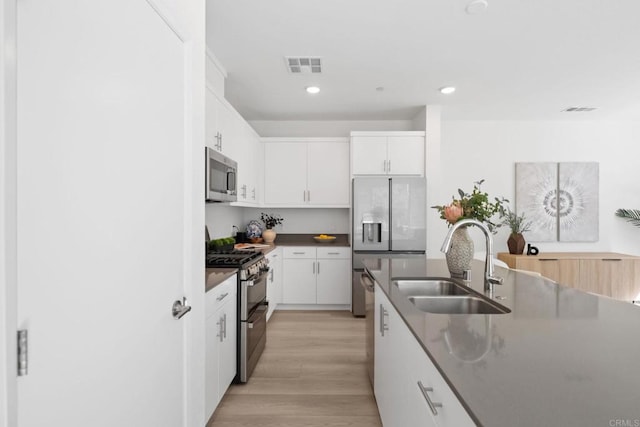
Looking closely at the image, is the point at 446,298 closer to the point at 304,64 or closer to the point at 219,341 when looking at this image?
the point at 219,341

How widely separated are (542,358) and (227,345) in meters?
1.94

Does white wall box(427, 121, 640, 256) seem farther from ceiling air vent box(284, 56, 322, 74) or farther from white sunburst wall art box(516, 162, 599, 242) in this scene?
ceiling air vent box(284, 56, 322, 74)

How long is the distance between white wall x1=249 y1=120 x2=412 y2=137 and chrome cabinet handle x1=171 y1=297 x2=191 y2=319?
4.13 meters

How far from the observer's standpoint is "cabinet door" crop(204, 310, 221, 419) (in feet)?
6.39

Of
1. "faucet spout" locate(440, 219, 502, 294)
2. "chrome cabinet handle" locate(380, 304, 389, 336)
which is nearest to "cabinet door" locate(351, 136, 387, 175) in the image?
"faucet spout" locate(440, 219, 502, 294)

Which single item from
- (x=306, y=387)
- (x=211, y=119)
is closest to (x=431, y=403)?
(x=306, y=387)

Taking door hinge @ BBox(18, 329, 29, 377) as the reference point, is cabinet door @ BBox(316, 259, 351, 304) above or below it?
below

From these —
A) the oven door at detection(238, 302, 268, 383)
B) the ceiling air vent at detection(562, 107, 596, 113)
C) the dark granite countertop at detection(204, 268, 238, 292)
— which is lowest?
the oven door at detection(238, 302, 268, 383)

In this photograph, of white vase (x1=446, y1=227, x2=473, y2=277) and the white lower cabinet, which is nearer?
the white lower cabinet

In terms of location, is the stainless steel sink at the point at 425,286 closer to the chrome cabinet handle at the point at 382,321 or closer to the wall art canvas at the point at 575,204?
the chrome cabinet handle at the point at 382,321

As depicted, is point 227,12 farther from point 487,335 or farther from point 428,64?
point 487,335

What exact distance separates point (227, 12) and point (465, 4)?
159 centimetres

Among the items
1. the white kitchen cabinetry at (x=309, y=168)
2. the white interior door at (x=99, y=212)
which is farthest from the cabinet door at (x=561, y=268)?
the white interior door at (x=99, y=212)

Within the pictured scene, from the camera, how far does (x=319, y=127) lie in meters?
5.18
